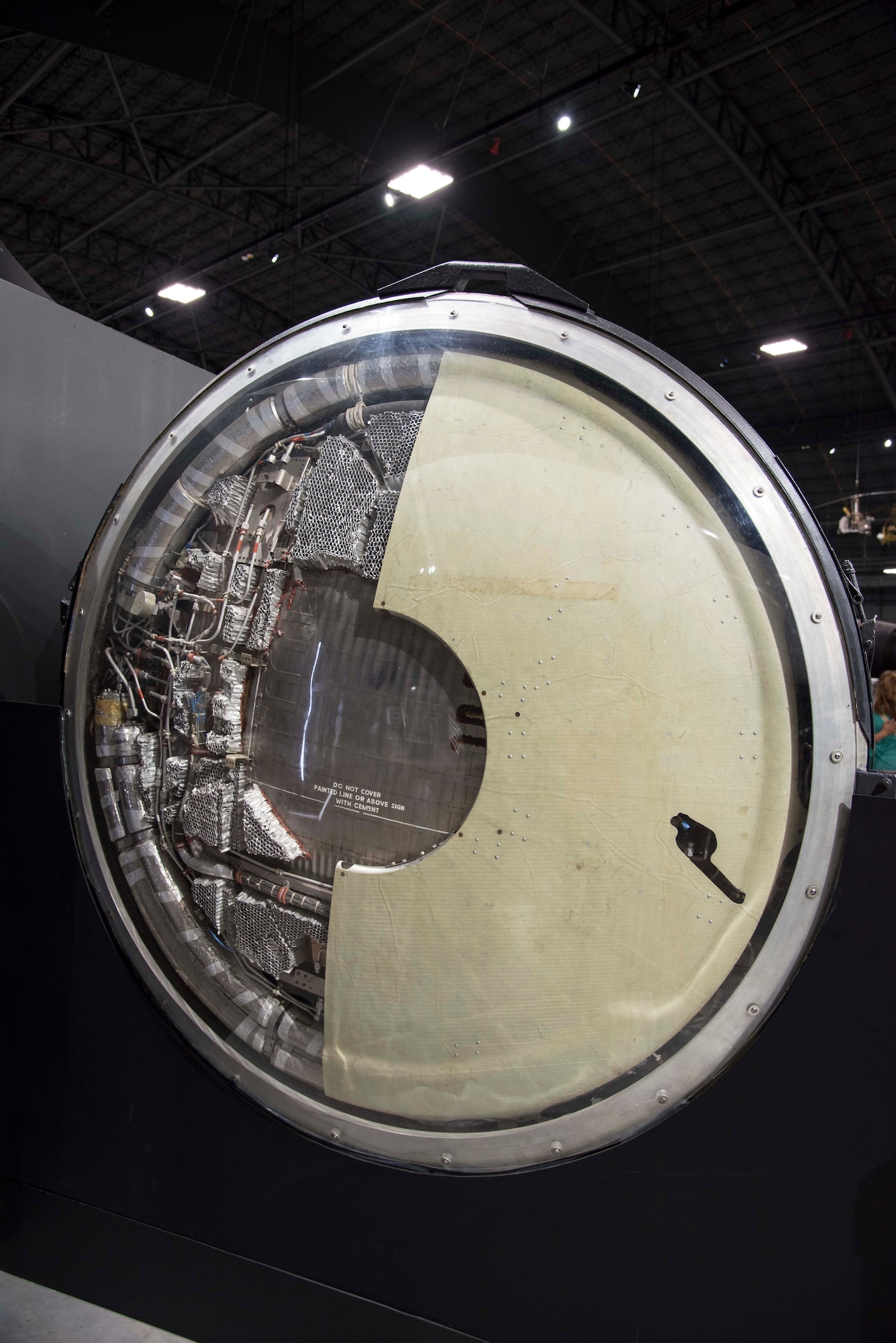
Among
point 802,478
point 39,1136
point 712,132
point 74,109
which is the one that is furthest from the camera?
point 802,478

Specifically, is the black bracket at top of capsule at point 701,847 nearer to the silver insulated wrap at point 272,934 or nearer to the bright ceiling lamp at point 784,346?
the silver insulated wrap at point 272,934

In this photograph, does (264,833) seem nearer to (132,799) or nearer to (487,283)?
(132,799)

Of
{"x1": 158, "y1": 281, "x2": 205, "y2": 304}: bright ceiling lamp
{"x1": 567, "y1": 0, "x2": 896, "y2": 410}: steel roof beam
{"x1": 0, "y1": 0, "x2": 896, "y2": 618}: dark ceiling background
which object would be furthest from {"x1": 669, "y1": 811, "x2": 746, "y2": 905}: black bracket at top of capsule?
{"x1": 158, "y1": 281, "x2": 205, "y2": 304}: bright ceiling lamp

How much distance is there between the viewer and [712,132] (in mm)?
8062

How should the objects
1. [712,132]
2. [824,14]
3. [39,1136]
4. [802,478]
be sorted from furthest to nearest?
[802,478] → [712,132] → [824,14] → [39,1136]

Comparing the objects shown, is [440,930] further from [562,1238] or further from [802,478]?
[802,478]

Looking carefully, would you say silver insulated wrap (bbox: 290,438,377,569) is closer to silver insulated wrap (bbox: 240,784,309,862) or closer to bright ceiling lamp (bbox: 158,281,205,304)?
silver insulated wrap (bbox: 240,784,309,862)

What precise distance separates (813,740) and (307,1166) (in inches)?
61.6

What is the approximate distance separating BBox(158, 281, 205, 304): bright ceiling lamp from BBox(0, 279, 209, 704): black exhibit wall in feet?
37.4

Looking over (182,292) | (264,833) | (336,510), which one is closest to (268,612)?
(336,510)

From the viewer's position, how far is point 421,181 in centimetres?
887

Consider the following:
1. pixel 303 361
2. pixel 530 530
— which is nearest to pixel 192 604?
pixel 303 361

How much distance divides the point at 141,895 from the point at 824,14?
833 cm

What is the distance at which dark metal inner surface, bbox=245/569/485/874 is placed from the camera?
1.82 m
